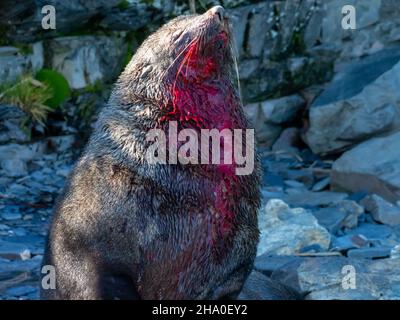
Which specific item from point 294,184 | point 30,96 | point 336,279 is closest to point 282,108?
point 294,184

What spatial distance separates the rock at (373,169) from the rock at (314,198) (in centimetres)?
17

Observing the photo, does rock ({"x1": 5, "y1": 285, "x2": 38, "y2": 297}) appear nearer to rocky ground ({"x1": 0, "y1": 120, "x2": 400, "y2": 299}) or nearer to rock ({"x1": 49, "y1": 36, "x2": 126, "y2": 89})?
rocky ground ({"x1": 0, "y1": 120, "x2": 400, "y2": 299})

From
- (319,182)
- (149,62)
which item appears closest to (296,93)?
(319,182)

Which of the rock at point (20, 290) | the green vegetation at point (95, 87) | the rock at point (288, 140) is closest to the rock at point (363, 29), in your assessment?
the rock at point (288, 140)

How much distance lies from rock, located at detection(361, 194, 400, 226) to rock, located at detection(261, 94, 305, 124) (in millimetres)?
2385

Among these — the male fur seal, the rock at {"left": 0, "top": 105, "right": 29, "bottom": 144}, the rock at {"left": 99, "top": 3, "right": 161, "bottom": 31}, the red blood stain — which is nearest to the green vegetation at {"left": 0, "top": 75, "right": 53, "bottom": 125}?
the rock at {"left": 0, "top": 105, "right": 29, "bottom": 144}

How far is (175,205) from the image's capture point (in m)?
4.52

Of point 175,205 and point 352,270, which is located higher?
point 175,205

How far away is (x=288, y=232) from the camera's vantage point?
24.8 ft

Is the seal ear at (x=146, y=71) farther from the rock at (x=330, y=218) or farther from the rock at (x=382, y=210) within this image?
the rock at (x=382, y=210)

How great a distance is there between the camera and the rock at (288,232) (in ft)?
24.2

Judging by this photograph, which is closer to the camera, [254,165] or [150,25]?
[254,165]
